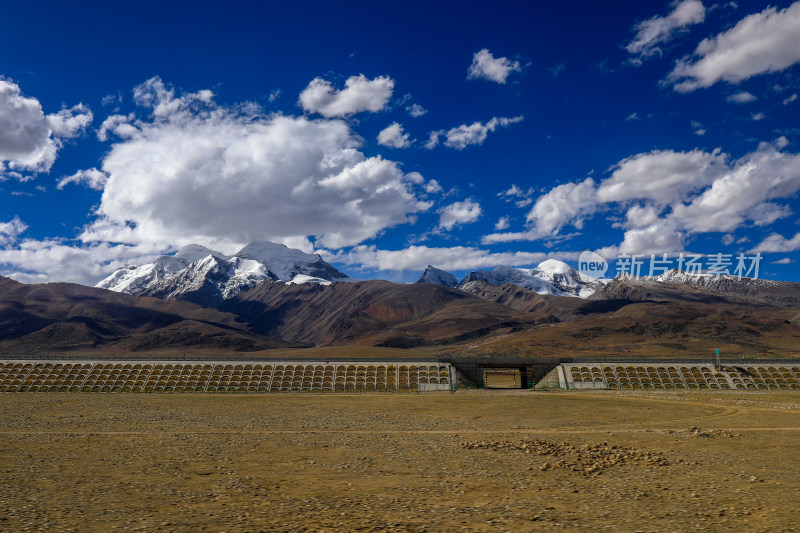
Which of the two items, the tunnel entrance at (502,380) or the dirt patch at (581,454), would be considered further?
the tunnel entrance at (502,380)

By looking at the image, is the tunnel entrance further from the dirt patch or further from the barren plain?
the dirt patch

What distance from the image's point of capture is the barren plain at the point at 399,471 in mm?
22672

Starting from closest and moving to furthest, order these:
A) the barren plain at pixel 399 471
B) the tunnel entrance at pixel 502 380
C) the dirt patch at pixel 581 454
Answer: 1. the barren plain at pixel 399 471
2. the dirt patch at pixel 581 454
3. the tunnel entrance at pixel 502 380

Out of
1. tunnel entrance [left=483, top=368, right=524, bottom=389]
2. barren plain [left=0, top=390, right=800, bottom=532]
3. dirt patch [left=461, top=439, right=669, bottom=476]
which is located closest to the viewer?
barren plain [left=0, top=390, right=800, bottom=532]

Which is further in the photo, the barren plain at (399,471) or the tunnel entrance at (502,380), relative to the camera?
the tunnel entrance at (502,380)

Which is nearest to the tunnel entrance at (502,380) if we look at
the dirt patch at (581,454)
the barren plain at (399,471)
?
the barren plain at (399,471)

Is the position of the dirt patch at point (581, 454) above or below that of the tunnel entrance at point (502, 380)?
below

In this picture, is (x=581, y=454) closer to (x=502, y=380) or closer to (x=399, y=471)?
(x=399, y=471)

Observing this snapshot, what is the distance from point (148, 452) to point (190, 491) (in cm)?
1389

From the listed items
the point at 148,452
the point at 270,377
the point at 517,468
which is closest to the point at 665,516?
the point at 517,468

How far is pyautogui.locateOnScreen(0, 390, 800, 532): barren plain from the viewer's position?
74.4ft

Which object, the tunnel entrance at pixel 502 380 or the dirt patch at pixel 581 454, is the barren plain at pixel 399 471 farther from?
the tunnel entrance at pixel 502 380

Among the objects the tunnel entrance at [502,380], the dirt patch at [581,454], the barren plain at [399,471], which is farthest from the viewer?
the tunnel entrance at [502,380]

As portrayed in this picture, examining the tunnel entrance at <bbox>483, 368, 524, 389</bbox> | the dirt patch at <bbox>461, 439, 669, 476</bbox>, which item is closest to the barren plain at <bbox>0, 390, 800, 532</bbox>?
the dirt patch at <bbox>461, 439, 669, 476</bbox>
